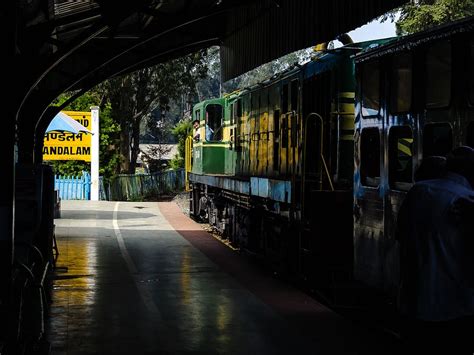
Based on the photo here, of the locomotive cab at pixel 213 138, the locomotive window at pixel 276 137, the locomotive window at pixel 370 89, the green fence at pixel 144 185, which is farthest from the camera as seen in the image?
the green fence at pixel 144 185

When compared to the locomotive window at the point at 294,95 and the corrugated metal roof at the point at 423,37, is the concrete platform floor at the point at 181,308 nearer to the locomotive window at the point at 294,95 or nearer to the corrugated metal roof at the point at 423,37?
the locomotive window at the point at 294,95

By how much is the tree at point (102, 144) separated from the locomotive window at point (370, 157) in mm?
26935

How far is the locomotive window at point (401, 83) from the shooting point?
27.7 ft

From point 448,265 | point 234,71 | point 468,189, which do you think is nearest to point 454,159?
point 468,189

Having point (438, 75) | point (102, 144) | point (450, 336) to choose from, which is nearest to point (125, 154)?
point (102, 144)

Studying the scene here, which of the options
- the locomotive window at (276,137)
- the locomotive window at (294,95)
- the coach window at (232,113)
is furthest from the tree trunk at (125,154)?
the locomotive window at (294,95)

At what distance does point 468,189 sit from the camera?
5398mm

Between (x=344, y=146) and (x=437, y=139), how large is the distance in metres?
4.32

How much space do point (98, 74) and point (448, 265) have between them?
13.5 m

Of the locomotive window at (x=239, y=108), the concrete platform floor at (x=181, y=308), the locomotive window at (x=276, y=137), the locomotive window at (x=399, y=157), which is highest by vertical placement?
the locomotive window at (x=239, y=108)

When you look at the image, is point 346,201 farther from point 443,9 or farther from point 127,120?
point 127,120

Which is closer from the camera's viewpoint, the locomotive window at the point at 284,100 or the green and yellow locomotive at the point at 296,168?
the green and yellow locomotive at the point at 296,168

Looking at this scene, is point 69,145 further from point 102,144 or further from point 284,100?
point 284,100

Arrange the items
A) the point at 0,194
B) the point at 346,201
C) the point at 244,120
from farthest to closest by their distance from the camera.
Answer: the point at 244,120 < the point at 346,201 < the point at 0,194
